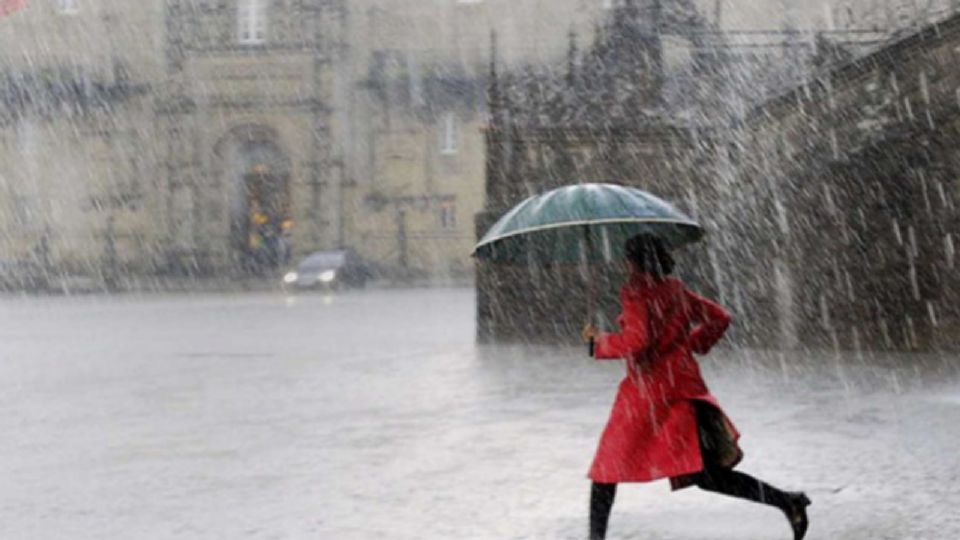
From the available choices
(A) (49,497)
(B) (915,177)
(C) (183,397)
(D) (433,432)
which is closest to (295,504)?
A: (A) (49,497)

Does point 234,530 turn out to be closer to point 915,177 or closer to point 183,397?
point 183,397

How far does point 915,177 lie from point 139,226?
44.6 m

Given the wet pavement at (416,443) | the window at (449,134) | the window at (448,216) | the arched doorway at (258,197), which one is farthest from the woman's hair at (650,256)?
the window at (449,134)

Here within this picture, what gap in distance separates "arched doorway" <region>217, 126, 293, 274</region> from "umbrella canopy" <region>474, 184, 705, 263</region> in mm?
51073

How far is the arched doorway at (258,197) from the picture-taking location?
59156mm

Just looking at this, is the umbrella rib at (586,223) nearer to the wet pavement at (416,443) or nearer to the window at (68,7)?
the wet pavement at (416,443)

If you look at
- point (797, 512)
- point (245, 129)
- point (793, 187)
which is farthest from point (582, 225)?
Answer: point (245, 129)

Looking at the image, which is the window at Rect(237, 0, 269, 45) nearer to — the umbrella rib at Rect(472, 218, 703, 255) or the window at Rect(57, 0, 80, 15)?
the window at Rect(57, 0, 80, 15)

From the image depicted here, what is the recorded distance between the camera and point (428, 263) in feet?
194

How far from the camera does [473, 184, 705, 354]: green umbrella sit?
7.47 m

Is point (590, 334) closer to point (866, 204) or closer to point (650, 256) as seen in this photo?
point (650, 256)

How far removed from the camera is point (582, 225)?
776cm

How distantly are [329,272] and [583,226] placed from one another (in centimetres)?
4359

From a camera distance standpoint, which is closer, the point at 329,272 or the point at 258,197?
the point at 329,272
